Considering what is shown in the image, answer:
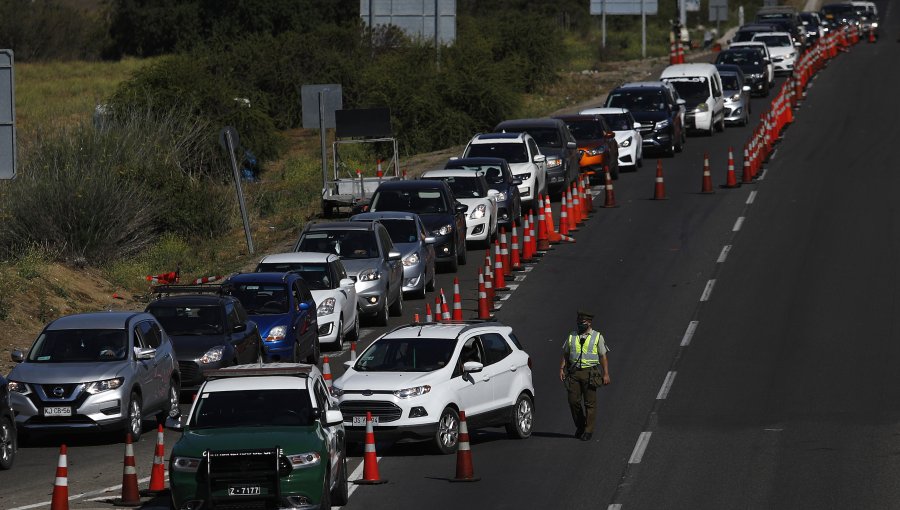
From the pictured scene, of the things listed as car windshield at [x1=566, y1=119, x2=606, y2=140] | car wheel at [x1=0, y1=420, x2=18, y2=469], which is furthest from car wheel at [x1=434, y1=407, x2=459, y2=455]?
car windshield at [x1=566, y1=119, x2=606, y2=140]

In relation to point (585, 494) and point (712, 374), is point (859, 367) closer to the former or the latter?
point (712, 374)

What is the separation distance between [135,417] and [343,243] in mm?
9316

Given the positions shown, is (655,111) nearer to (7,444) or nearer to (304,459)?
(7,444)

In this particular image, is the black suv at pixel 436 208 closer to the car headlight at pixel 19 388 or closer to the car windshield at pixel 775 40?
the car headlight at pixel 19 388

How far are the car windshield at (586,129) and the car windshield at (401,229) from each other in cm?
1240

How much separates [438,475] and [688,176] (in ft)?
88.4

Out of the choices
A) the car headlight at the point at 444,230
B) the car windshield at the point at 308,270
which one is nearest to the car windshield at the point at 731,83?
the car headlight at the point at 444,230

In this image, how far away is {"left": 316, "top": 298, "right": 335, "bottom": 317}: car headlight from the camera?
2597 centimetres

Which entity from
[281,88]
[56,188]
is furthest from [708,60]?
[56,188]

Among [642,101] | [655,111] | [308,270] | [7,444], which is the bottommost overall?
[7,444]

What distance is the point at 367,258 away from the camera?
28.3 metres

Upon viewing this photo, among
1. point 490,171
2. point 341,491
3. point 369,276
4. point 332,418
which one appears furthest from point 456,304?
point 332,418

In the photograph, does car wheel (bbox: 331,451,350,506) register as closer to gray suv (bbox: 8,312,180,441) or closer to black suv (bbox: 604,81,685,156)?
gray suv (bbox: 8,312,180,441)

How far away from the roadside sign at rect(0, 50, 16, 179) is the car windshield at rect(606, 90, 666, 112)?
25.3m
